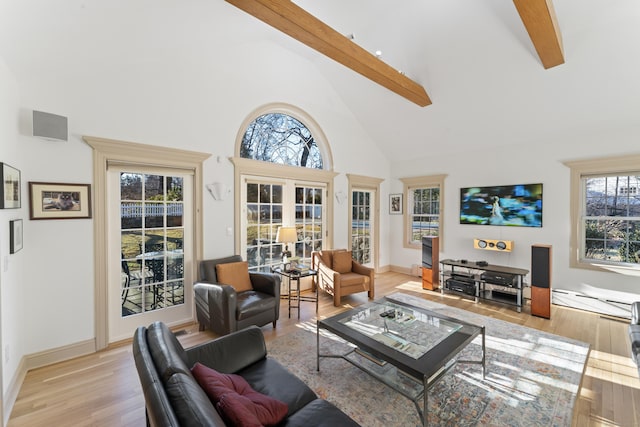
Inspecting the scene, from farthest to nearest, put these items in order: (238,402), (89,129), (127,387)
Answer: (89,129) → (127,387) → (238,402)

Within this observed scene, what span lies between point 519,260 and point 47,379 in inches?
256

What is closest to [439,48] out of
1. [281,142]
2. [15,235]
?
[281,142]

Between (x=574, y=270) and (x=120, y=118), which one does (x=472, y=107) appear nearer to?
(x=574, y=270)

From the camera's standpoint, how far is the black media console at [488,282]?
4.29m

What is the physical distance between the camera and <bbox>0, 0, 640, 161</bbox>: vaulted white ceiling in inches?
101

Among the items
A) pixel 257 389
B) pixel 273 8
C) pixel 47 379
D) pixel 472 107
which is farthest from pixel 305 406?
pixel 472 107

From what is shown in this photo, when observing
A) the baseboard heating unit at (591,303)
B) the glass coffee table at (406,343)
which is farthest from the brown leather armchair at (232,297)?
the baseboard heating unit at (591,303)

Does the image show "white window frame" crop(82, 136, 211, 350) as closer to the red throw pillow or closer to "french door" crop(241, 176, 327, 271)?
"french door" crop(241, 176, 327, 271)

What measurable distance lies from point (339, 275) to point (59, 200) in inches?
138

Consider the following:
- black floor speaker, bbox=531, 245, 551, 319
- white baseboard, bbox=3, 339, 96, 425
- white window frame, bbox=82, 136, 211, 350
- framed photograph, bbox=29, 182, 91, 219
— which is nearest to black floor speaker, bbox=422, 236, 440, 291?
black floor speaker, bbox=531, 245, 551, 319

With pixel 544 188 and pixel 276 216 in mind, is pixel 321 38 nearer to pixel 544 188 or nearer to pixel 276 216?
pixel 276 216

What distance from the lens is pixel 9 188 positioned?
2.17m

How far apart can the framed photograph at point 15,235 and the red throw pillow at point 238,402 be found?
6.85 ft

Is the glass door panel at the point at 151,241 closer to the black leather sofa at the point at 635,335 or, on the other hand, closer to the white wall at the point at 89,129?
the white wall at the point at 89,129
